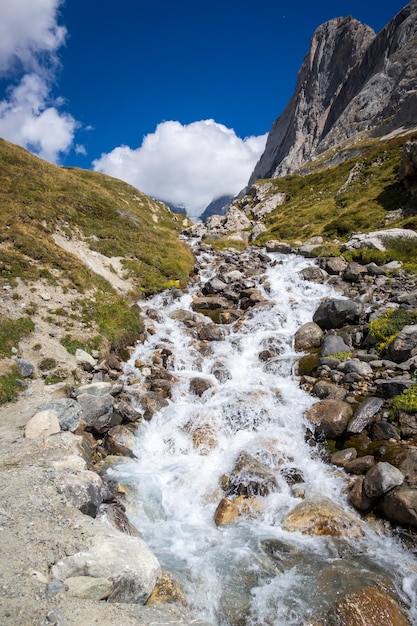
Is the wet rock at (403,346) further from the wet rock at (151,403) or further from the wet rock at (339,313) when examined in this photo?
the wet rock at (151,403)

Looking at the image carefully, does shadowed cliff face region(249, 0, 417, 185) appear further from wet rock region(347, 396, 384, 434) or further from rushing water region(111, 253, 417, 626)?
wet rock region(347, 396, 384, 434)

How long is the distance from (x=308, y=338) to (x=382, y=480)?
10.9 metres

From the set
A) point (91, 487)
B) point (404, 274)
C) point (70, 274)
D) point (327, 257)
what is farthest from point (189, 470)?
point (327, 257)

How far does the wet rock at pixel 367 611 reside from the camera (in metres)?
6.86

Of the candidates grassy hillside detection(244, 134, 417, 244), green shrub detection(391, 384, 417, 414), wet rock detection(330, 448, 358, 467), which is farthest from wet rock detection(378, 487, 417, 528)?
grassy hillside detection(244, 134, 417, 244)

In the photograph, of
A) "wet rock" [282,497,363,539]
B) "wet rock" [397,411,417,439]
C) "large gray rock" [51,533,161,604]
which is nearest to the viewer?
"large gray rock" [51,533,161,604]

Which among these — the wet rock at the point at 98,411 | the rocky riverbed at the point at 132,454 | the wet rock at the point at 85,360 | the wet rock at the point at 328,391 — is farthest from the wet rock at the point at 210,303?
the wet rock at the point at 98,411

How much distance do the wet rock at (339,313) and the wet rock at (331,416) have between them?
7950 mm

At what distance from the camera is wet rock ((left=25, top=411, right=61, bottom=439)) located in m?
11.3

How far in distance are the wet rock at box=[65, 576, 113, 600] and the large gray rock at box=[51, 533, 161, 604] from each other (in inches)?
3.5

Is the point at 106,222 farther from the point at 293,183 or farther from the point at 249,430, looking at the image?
the point at 293,183

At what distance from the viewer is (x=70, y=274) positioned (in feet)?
76.1

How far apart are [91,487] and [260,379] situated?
1062cm

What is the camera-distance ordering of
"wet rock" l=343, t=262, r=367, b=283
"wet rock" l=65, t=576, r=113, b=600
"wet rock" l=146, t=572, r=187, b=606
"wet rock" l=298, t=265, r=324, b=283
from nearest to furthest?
"wet rock" l=65, t=576, r=113, b=600 → "wet rock" l=146, t=572, r=187, b=606 → "wet rock" l=343, t=262, r=367, b=283 → "wet rock" l=298, t=265, r=324, b=283
